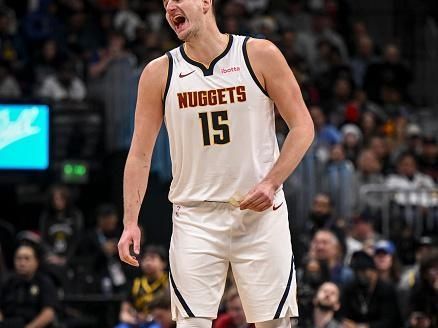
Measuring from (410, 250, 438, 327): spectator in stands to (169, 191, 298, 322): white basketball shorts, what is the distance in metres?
5.62

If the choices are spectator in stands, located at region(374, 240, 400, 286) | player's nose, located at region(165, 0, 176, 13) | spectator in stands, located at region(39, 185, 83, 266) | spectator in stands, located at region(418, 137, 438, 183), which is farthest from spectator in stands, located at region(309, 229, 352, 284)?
player's nose, located at region(165, 0, 176, 13)

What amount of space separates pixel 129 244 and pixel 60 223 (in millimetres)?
8122

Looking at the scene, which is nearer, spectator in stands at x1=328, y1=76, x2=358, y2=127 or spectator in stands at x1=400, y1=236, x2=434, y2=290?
spectator in stands at x1=400, y1=236, x2=434, y2=290

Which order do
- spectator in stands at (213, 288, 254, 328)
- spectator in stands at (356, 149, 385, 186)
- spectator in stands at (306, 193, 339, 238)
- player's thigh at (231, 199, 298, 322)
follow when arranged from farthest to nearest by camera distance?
spectator in stands at (356, 149, 385, 186), spectator in stands at (306, 193, 339, 238), spectator in stands at (213, 288, 254, 328), player's thigh at (231, 199, 298, 322)

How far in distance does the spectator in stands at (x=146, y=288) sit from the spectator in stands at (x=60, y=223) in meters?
1.77

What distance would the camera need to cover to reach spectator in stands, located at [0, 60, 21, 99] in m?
16.0

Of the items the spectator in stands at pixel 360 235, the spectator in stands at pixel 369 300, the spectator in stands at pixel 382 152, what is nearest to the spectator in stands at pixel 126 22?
the spectator in stands at pixel 382 152

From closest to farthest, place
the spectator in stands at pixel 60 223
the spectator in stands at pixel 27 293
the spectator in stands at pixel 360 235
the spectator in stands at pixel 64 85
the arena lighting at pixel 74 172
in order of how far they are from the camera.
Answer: the spectator in stands at pixel 27 293 → the spectator in stands at pixel 360 235 → the spectator in stands at pixel 60 223 → the arena lighting at pixel 74 172 → the spectator in stands at pixel 64 85

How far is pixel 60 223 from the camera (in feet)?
47.1

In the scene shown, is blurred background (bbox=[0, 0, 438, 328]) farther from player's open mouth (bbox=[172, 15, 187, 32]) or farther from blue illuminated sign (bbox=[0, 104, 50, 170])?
player's open mouth (bbox=[172, 15, 187, 32])

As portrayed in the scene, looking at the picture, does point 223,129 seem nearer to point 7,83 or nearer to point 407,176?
point 407,176

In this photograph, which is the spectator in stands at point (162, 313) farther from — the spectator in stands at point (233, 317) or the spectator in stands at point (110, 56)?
the spectator in stands at point (110, 56)

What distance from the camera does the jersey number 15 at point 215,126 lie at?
6363 mm

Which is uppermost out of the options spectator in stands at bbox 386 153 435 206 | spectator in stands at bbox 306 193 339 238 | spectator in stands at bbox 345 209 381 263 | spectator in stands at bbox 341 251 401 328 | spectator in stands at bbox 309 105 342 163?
spectator in stands at bbox 309 105 342 163
